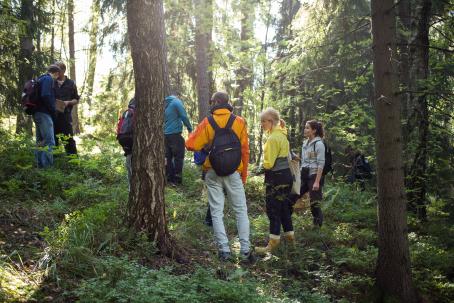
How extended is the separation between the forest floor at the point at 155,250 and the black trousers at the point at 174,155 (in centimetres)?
30

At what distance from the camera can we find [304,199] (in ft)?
30.9

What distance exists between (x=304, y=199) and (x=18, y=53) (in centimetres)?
751

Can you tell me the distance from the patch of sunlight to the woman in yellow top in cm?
339

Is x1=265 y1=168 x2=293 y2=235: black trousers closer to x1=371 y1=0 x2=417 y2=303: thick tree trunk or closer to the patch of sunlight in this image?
x1=371 y1=0 x2=417 y2=303: thick tree trunk

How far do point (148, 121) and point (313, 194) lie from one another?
389 cm

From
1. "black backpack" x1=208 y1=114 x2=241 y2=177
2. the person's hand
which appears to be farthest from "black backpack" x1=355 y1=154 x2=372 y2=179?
"black backpack" x1=208 y1=114 x2=241 y2=177

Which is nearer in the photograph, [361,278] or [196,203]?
[361,278]

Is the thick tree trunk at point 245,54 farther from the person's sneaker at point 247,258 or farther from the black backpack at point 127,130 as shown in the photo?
the person's sneaker at point 247,258

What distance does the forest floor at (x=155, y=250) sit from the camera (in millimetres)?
4117

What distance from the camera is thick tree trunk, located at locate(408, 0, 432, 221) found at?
767cm

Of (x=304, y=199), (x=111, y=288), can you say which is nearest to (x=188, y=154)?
(x=304, y=199)

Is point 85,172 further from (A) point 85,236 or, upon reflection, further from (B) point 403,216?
(B) point 403,216

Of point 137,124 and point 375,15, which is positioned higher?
point 375,15

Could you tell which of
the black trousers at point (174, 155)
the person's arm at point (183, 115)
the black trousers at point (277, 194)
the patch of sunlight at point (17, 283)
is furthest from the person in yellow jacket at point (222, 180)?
the black trousers at point (174, 155)
